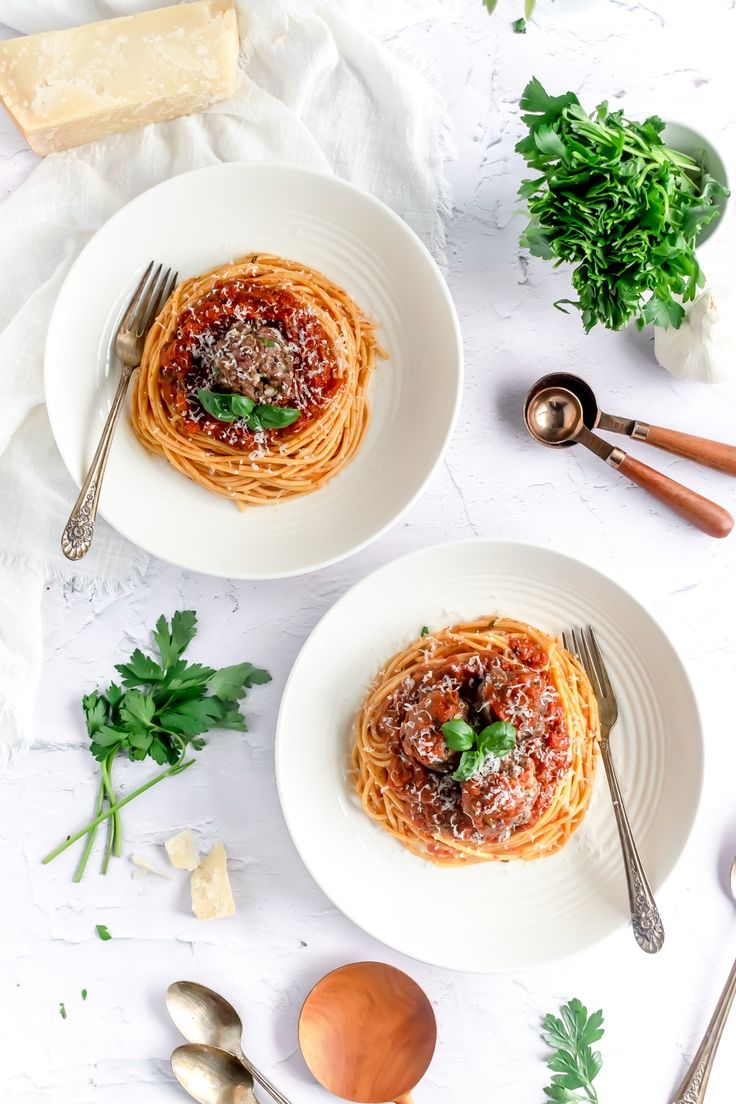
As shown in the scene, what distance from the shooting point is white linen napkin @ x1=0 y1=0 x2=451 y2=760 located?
11.3ft

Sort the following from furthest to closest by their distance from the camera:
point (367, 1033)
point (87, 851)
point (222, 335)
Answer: point (87, 851), point (367, 1033), point (222, 335)

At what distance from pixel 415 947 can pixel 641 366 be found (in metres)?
2.36

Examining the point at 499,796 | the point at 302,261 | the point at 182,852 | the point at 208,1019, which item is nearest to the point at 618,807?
the point at 499,796

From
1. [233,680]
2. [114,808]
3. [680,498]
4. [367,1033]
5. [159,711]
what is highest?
[680,498]

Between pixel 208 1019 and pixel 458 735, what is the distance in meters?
1.59

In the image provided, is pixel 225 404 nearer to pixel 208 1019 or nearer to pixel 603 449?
pixel 603 449

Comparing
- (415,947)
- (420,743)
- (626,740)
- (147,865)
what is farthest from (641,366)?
(147,865)

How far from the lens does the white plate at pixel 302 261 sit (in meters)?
3.23

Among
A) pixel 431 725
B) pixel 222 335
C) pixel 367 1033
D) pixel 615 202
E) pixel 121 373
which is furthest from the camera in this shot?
pixel 367 1033

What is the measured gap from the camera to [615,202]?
2963 mm

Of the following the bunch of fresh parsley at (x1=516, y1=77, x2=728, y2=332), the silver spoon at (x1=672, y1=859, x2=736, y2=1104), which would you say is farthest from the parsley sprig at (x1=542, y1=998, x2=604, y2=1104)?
the bunch of fresh parsley at (x1=516, y1=77, x2=728, y2=332)

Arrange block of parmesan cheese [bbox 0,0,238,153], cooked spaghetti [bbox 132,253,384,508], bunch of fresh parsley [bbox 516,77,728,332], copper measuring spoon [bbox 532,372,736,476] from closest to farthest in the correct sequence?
bunch of fresh parsley [bbox 516,77,728,332] → cooked spaghetti [bbox 132,253,384,508] → block of parmesan cheese [bbox 0,0,238,153] → copper measuring spoon [bbox 532,372,736,476]

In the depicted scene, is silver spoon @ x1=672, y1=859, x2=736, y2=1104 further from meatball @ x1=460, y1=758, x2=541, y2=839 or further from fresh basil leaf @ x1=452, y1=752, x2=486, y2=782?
fresh basil leaf @ x1=452, y1=752, x2=486, y2=782

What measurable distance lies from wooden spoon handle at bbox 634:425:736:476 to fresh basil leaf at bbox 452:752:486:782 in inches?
53.3
